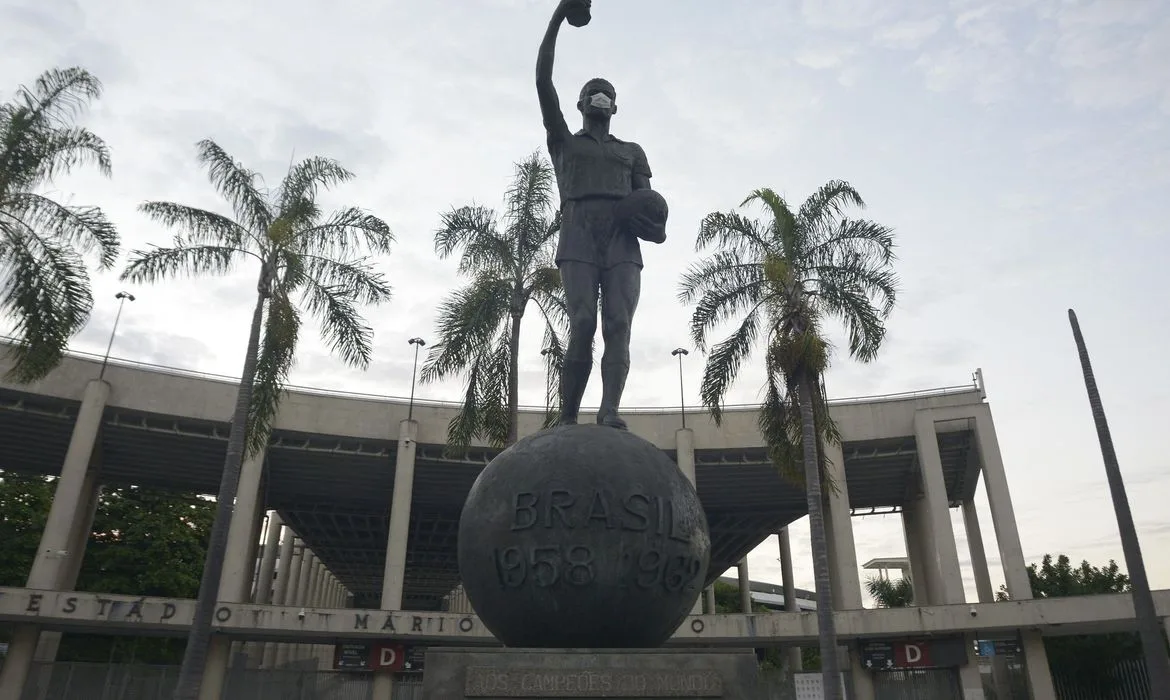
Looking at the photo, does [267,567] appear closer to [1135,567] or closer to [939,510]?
[939,510]

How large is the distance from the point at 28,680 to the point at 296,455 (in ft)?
30.0

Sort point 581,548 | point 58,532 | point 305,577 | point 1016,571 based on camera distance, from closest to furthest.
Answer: point 581,548, point 58,532, point 1016,571, point 305,577

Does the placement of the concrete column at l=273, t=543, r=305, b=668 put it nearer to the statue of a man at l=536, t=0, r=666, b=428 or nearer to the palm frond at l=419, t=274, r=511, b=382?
the palm frond at l=419, t=274, r=511, b=382

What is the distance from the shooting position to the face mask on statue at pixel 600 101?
6500 millimetres

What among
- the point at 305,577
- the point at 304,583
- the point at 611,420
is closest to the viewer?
the point at 611,420

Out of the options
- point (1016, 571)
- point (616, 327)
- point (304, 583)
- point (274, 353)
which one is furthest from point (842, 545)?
point (304, 583)

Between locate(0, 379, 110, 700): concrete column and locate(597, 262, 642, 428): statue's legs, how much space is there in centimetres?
2148

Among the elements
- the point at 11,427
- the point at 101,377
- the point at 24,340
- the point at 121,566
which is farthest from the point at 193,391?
the point at 121,566

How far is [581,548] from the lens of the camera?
15.1 ft

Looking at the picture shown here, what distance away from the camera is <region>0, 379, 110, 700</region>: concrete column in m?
21.2

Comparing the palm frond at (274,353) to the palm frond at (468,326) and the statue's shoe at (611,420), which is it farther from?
the statue's shoe at (611,420)

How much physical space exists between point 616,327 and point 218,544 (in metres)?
12.2

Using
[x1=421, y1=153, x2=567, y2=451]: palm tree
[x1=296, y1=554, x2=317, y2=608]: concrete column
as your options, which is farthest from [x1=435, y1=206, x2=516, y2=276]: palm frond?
[x1=296, y1=554, x2=317, y2=608]: concrete column

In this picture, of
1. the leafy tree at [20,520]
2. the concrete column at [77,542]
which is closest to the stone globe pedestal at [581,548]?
the concrete column at [77,542]
